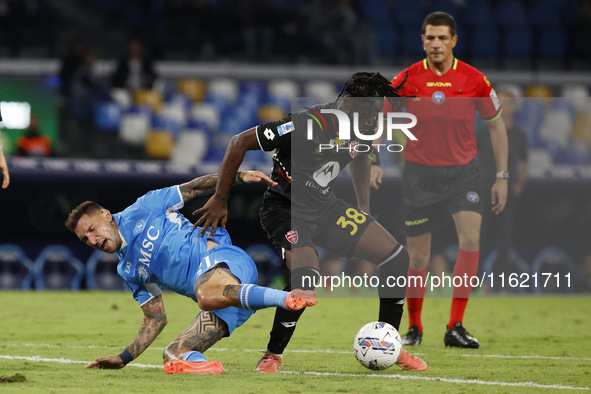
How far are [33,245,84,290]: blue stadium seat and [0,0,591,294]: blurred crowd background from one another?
31 mm

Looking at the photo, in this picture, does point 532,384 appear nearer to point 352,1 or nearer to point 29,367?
point 29,367

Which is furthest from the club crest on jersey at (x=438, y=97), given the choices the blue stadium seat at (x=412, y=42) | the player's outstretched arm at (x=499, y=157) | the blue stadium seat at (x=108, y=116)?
Answer: the blue stadium seat at (x=412, y=42)

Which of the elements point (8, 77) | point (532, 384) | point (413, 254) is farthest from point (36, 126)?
point (532, 384)

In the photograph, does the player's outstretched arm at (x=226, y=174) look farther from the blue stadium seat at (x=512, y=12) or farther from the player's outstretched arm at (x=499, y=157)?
the blue stadium seat at (x=512, y=12)

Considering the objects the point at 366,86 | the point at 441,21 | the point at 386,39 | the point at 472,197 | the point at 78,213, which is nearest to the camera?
the point at 78,213

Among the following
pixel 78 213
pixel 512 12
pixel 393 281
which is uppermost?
pixel 512 12

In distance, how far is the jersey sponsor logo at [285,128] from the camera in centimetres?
537

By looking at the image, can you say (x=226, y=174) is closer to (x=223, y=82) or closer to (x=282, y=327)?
(x=282, y=327)

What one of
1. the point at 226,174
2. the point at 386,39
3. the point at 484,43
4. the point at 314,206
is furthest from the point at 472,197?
the point at 484,43

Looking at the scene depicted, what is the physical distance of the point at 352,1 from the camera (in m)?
16.8

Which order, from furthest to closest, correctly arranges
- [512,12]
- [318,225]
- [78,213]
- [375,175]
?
[512,12] → [375,175] → [318,225] → [78,213]

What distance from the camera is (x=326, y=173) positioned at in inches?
227

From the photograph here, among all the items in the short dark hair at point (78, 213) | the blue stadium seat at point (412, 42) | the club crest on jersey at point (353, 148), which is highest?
the blue stadium seat at point (412, 42)

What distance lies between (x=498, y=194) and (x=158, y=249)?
2.96m
